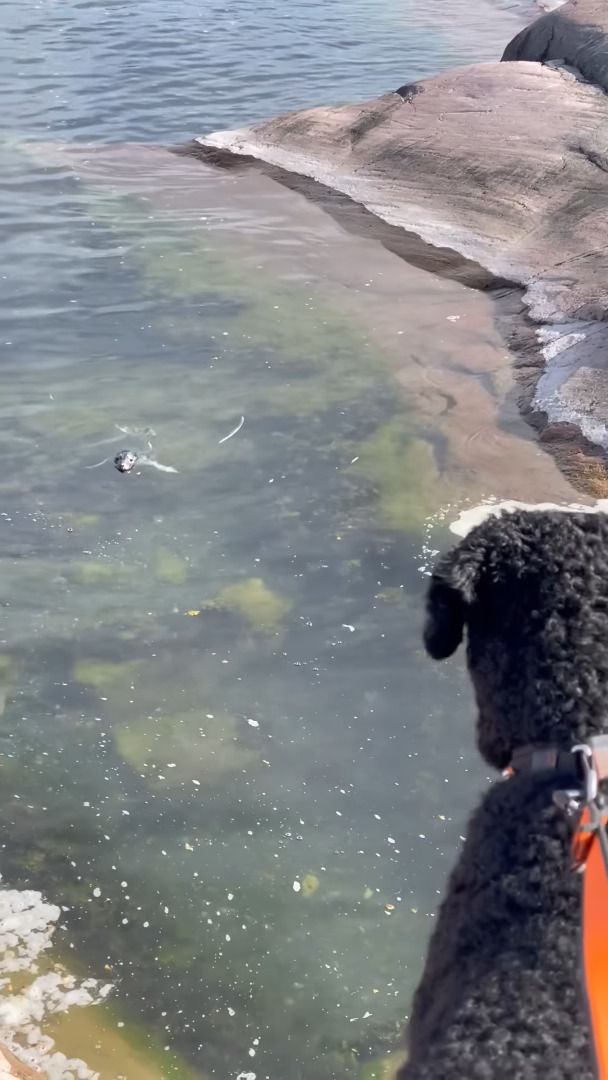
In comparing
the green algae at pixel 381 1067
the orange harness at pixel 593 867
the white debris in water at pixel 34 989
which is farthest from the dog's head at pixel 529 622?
the white debris in water at pixel 34 989

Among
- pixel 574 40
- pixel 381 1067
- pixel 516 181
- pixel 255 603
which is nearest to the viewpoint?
pixel 381 1067

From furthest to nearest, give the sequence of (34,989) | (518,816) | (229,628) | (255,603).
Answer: (255,603) → (229,628) → (34,989) → (518,816)

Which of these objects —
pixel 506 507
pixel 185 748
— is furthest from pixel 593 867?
pixel 506 507

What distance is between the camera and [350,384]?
7.43 meters

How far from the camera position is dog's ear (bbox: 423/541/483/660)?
260 cm

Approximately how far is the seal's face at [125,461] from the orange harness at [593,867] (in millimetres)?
4657

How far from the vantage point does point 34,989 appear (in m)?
3.62

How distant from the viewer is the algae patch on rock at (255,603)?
5316 millimetres

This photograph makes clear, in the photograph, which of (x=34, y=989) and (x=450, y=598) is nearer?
Answer: (x=450, y=598)

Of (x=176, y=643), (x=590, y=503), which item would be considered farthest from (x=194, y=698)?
(x=590, y=503)

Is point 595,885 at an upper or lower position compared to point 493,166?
lower

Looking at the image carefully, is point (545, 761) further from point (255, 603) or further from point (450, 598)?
point (255, 603)

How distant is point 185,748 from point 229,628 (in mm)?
825

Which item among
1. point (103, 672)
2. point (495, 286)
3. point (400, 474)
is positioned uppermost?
point (495, 286)
